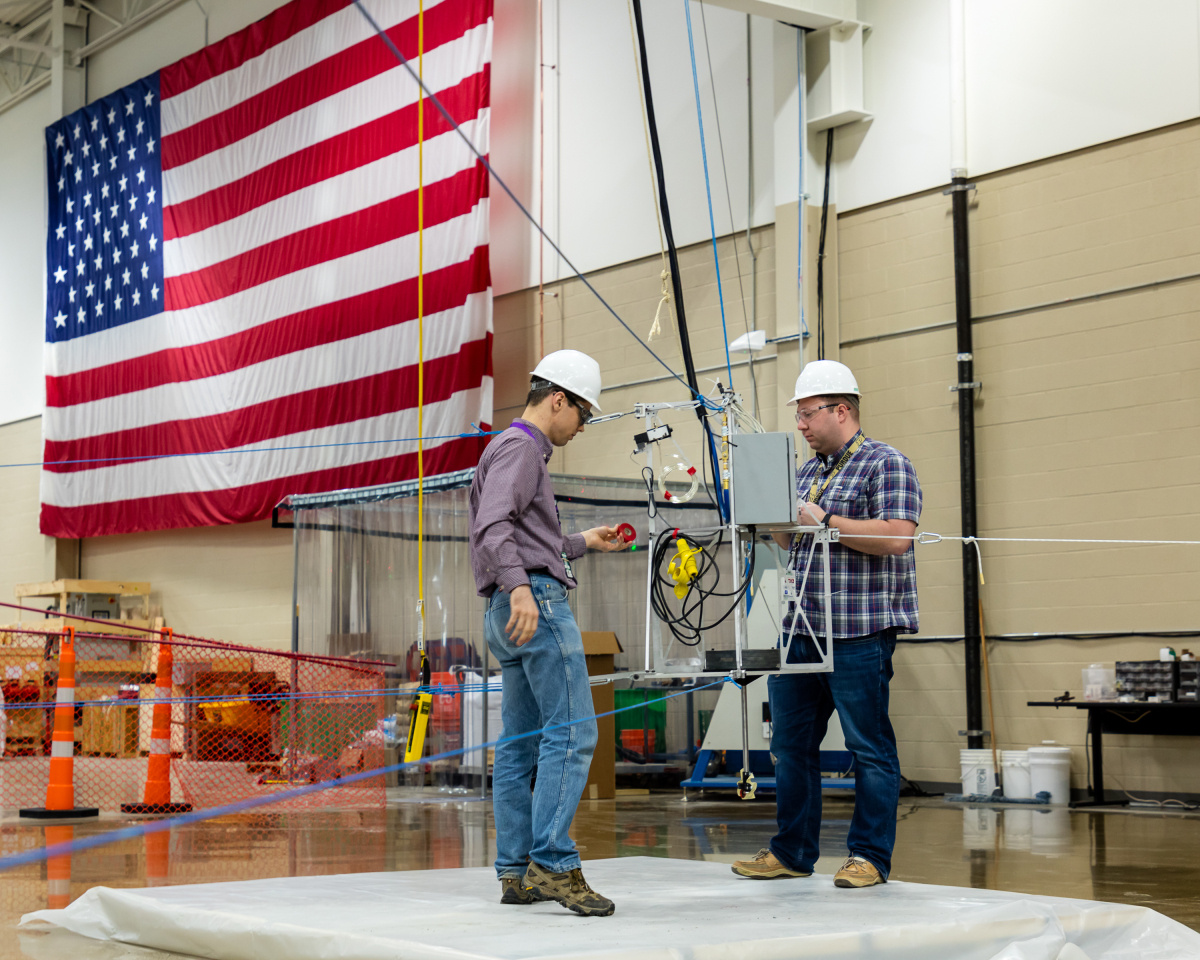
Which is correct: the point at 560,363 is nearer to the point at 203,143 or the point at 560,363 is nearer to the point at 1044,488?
the point at 1044,488

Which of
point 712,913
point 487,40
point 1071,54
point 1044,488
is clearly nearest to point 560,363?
point 712,913

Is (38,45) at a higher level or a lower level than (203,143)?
higher

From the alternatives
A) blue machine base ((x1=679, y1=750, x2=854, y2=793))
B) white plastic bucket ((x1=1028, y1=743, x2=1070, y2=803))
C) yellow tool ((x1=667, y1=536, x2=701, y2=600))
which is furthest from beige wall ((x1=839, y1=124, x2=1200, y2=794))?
yellow tool ((x1=667, y1=536, x2=701, y2=600))

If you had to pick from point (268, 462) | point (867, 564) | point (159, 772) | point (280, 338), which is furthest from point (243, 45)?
point (867, 564)

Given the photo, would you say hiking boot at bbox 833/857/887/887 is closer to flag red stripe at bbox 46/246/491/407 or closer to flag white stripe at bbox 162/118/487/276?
flag red stripe at bbox 46/246/491/407

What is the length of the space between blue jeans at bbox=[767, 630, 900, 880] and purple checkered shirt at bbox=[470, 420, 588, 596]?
90cm

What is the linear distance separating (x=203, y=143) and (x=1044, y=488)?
9.40 m

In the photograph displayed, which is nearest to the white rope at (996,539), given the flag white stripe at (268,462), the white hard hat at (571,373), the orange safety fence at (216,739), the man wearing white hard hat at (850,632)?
the man wearing white hard hat at (850,632)

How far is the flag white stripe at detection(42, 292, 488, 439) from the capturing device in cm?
→ 1128

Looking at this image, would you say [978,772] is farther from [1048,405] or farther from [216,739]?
[216,739]

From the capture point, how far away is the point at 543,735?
3494 millimetres

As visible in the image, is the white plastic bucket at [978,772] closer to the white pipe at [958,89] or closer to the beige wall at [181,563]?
the white pipe at [958,89]

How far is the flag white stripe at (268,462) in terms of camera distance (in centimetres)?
1116

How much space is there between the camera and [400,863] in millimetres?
5312
